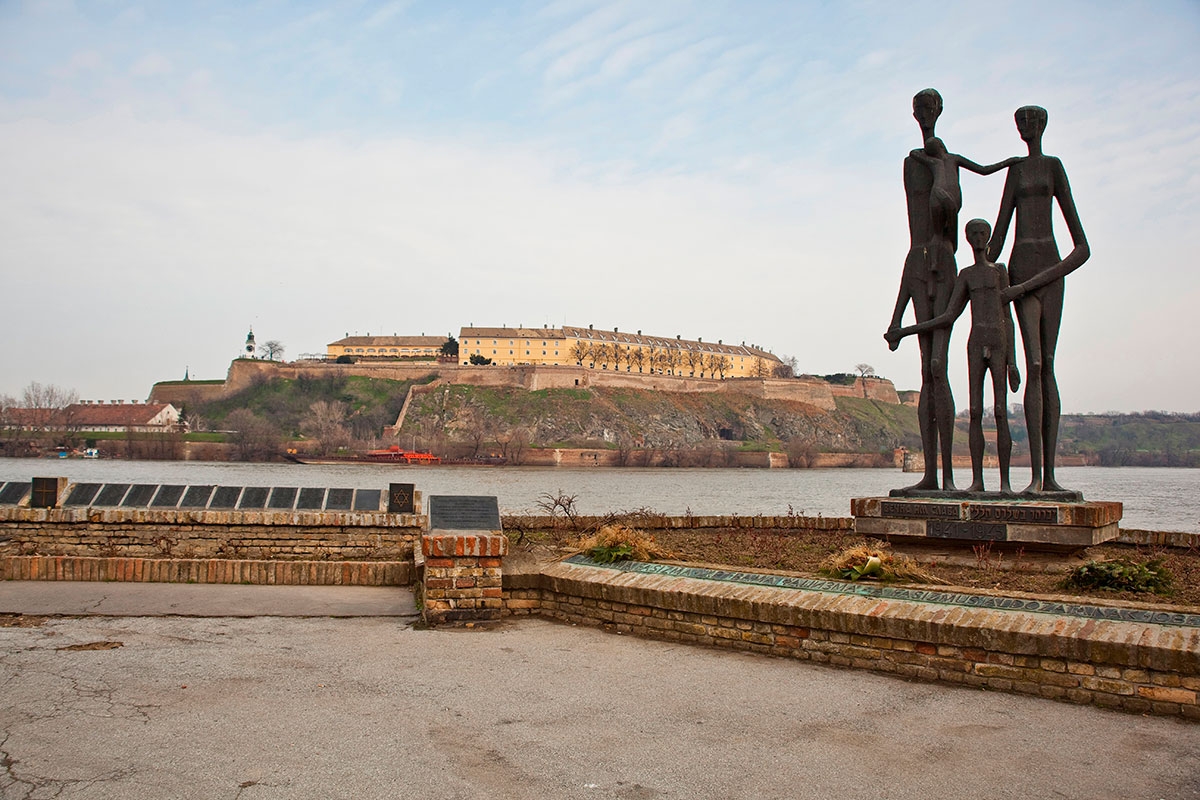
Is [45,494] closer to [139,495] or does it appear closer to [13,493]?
[13,493]

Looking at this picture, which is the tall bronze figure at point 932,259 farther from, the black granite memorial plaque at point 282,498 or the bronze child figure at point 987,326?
the black granite memorial plaque at point 282,498

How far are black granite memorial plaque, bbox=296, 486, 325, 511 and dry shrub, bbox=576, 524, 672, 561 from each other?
190 inches

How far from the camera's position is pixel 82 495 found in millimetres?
11844

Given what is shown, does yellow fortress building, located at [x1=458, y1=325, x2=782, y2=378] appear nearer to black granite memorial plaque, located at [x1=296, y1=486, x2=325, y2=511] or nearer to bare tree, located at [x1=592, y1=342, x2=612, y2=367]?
bare tree, located at [x1=592, y1=342, x2=612, y2=367]

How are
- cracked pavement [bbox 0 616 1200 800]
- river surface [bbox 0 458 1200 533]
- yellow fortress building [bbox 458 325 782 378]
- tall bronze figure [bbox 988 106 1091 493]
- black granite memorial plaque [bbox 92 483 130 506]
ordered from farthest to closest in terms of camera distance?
yellow fortress building [bbox 458 325 782 378]
river surface [bbox 0 458 1200 533]
black granite memorial plaque [bbox 92 483 130 506]
tall bronze figure [bbox 988 106 1091 493]
cracked pavement [bbox 0 616 1200 800]

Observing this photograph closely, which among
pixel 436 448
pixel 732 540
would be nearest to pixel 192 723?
pixel 732 540

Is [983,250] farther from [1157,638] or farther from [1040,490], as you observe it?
[1157,638]

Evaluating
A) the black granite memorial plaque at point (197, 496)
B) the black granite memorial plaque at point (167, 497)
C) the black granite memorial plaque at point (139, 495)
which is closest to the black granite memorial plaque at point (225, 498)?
the black granite memorial plaque at point (197, 496)

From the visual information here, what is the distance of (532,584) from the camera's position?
835 centimetres

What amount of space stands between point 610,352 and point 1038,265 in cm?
13235

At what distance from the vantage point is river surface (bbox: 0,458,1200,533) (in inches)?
1828

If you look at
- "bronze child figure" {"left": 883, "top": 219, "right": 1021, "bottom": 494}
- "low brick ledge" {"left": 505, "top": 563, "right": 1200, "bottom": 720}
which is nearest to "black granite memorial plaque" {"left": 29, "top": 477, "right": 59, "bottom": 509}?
"low brick ledge" {"left": 505, "top": 563, "right": 1200, "bottom": 720}

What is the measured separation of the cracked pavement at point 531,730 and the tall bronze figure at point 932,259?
578 cm

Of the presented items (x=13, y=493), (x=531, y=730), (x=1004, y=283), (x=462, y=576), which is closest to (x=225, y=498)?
(x=13, y=493)
